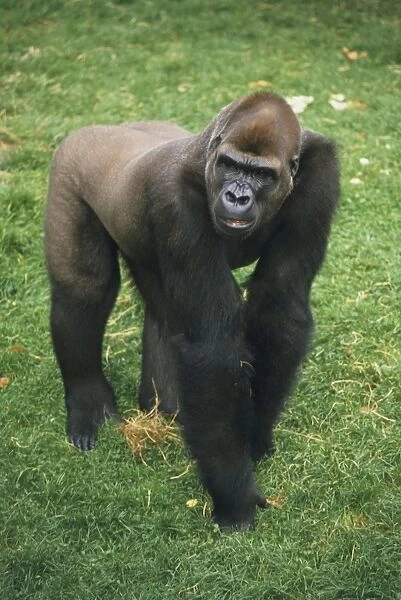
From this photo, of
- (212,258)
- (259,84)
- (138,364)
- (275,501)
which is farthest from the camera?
(259,84)

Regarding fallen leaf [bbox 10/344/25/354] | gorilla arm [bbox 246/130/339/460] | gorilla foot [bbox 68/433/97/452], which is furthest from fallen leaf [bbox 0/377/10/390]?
gorilla arm [bbox 246/130/339/460]

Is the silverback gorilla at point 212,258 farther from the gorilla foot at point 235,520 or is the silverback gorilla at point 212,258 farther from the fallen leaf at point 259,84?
the fallen leaf at point 259,84

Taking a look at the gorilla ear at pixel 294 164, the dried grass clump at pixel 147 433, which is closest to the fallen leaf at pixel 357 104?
the dried grass clump at pixel 147 433

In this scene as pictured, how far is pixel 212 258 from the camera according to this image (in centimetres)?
377

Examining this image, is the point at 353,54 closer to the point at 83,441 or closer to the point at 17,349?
the point at 17,349

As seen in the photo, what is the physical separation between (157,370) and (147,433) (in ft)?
1.12

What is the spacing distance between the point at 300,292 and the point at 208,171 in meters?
0.64

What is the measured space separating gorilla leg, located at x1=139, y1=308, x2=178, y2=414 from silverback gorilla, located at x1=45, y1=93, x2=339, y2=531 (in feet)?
0.04

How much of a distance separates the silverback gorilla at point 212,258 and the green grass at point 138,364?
219mm

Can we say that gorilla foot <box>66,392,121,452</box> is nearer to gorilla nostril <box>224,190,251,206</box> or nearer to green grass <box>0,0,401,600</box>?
green grass <box>0,0,401,600</box>

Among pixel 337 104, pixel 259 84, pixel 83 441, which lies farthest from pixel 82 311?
pixel 259 84

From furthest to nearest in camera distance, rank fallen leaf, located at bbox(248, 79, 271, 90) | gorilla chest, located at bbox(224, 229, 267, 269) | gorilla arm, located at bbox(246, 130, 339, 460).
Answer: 1. fallen leaf, located at bbox(248, 79, 271, 90)
2. gorilla chest, located at bbox(224, 229, 267, 269)
3. gorilla arm, located at bbox(246, 130, 339, 460)

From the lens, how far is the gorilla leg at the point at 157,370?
4.65 m

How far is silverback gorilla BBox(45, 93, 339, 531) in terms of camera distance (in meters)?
3.76
